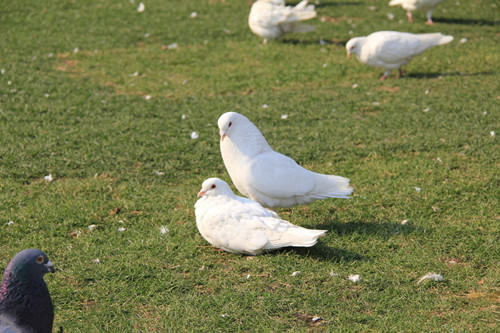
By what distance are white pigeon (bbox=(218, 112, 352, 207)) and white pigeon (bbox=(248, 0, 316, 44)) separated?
6264mm

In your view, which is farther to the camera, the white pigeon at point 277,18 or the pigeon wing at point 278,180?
the white pigeon at point 277,18

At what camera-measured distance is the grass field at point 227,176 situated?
4320 mm

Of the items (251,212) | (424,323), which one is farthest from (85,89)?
(424,323)

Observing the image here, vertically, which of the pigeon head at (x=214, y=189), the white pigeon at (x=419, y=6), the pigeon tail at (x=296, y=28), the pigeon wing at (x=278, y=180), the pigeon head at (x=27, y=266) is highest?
the pigeon head at (x=27, y=266)

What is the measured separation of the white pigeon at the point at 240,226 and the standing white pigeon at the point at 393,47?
16.4 feet

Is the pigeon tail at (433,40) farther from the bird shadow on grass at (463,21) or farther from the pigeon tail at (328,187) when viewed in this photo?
the pigeon tail at (328,187)

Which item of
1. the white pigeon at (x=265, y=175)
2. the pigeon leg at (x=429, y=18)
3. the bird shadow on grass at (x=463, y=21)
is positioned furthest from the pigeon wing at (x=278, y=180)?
the bird shadow on grass at (x=463, y=21)

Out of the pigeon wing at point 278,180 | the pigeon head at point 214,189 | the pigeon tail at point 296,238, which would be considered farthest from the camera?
the pigeon wing at point 278,180

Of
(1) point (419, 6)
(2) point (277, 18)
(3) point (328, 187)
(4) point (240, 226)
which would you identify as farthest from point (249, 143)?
(1) point (419, 6)

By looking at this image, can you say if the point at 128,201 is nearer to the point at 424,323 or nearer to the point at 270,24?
the point at 424,323

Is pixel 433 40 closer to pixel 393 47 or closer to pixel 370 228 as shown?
pixel 393 47

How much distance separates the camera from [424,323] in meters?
3.99

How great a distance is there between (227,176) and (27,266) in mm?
3587

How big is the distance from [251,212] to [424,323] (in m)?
1.53
